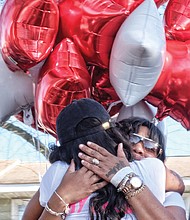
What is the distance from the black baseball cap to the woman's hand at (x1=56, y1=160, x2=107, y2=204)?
75mm

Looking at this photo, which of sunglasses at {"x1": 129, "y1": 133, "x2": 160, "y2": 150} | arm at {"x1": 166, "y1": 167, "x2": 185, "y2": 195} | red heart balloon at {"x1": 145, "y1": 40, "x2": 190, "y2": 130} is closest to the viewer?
arm at {"x1": 166, "y1": 167, "x2": 185, "y2": 195}

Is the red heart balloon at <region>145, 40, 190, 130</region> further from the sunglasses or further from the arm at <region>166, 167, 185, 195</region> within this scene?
the arm at <region>166, 167, 185, 195</region>

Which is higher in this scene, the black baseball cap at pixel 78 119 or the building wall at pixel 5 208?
the black baseball cap at pixel 78 119

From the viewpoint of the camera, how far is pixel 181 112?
178 cm

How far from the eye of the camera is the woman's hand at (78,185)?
1.05 meters

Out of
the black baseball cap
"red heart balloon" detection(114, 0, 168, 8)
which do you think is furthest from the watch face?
"red heart balloon" detection(114, 0, 168, 8)

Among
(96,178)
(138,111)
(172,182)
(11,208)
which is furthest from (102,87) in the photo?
(11,208)

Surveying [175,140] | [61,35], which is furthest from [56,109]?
[175,140]

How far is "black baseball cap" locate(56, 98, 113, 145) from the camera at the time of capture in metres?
1.08

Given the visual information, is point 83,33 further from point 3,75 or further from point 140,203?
point 140,203

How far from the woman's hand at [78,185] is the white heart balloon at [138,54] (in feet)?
1.65

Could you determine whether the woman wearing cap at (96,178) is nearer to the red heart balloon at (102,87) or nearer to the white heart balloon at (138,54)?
the white heart balloon at (138,54)

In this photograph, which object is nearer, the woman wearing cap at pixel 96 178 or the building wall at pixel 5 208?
the woman wearing cap at pixel 96 178

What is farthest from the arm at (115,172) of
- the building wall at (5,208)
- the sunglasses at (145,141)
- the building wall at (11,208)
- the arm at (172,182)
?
the building wall at (5,208)
